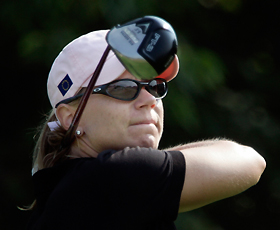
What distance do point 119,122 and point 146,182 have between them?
271 millimetres

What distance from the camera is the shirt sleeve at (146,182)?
1.24 m

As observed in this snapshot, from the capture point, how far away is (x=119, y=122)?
4.66ft

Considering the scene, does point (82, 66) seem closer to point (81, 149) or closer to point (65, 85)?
point (65, 85)

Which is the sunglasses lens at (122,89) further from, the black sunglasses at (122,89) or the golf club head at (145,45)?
the golf club head at (145,45)

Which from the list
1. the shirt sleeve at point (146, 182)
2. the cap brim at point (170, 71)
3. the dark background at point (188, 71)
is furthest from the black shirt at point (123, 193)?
the dark background at point (188, 71)

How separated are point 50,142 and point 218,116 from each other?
172 centimetres

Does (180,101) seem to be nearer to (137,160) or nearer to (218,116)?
(218,116)

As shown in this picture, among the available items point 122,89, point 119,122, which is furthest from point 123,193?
point 122,89

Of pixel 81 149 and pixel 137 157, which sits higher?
pixel 137 157

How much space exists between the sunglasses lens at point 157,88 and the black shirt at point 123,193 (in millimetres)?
290

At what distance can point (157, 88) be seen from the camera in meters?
1.53

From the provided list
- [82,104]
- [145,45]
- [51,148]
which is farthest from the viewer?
[51,148]

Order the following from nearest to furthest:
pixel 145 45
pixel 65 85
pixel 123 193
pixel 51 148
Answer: pixel 145 45 → pixel 123 193 → pixel 65 85 → pixel 51 148

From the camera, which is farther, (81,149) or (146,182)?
(81,149)
